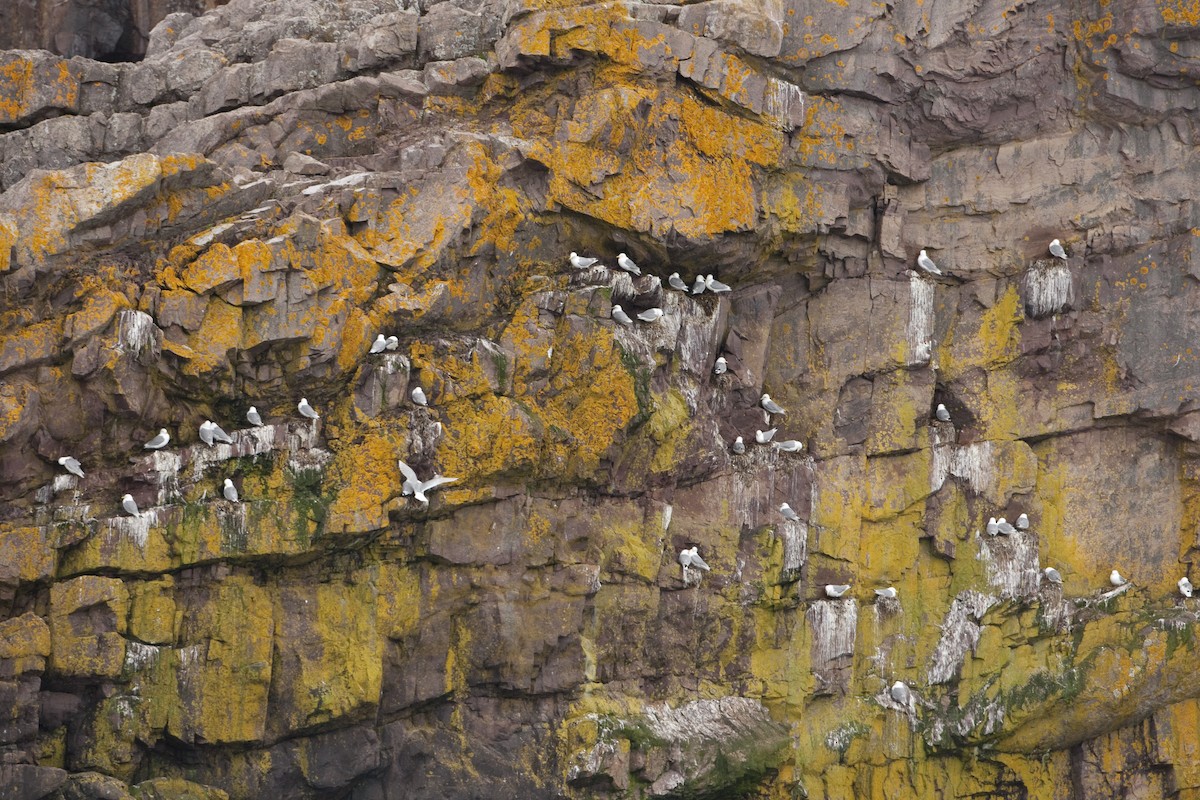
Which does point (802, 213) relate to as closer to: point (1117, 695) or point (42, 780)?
point (1117, 695)

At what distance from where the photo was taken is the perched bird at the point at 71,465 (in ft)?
88.7

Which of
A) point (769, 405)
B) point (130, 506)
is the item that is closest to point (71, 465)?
point (130, 506)

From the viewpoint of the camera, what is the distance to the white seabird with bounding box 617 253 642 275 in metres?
30.2

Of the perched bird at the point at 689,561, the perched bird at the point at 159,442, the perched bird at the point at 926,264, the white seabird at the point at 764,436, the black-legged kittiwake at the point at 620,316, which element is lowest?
the perched bird at the point at 689,561

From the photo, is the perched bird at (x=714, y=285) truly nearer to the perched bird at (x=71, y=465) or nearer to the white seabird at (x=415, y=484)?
the white seabird at (x=415, y=484)

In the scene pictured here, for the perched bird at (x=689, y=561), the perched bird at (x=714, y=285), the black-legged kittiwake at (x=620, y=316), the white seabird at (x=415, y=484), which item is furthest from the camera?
the perched bird at (x=714, y=285)

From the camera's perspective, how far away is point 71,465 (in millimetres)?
27047

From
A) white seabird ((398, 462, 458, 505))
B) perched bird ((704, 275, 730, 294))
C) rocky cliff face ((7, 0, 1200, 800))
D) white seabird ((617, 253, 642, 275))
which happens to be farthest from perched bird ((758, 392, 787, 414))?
white seabird ((398, 462, 458, 505))

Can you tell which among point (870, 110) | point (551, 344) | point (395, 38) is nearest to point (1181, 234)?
point (870, 110)

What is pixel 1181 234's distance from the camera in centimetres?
3231

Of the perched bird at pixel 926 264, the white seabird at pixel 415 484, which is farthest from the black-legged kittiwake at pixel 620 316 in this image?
the perched bird at pixel 926 264

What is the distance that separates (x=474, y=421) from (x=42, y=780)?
7.14 metres

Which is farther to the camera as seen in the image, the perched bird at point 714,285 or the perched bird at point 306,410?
the perched bird at point 714,285

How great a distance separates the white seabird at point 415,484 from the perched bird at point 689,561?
13.1ft
